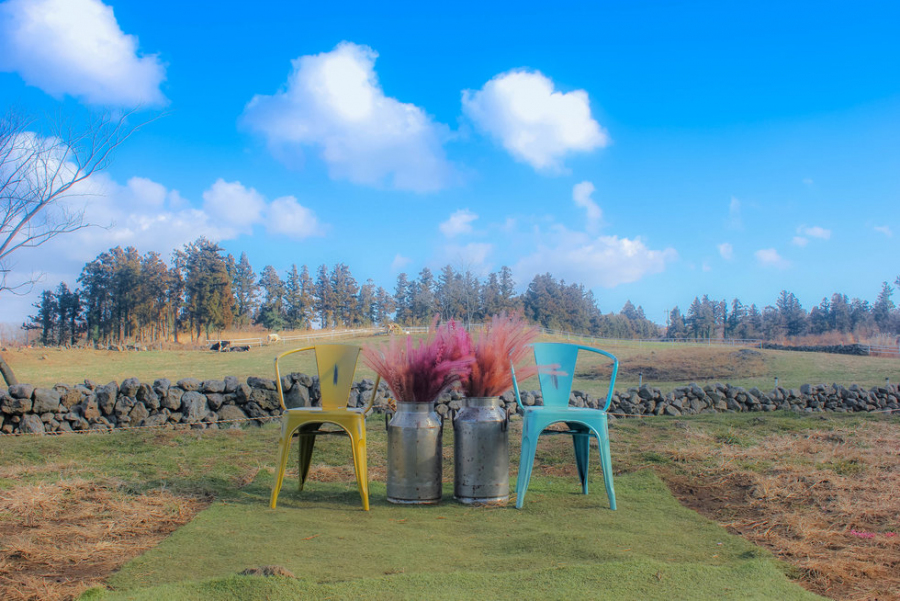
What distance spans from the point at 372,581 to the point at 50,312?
5482cm

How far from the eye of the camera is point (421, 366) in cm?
394

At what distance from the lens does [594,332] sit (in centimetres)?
7194

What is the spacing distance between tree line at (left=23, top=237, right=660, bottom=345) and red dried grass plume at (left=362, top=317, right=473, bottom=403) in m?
36.9

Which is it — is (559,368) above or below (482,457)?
above

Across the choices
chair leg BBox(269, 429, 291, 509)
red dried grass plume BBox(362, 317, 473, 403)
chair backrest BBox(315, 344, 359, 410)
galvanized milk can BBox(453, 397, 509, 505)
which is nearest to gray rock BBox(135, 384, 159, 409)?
chair backrest BBox(315, 344, 359, 410)

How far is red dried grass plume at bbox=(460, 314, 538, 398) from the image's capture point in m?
4.02

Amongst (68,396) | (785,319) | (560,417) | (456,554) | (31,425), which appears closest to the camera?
(456,554)

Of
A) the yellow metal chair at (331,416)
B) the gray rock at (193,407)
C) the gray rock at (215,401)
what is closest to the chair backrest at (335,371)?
the yellow metal chair at (331,416)

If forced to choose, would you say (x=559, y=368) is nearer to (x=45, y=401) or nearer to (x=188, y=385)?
(x=188, y=385)

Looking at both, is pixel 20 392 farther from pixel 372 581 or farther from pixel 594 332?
pixel 594 332

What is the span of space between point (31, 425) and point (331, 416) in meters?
5.21

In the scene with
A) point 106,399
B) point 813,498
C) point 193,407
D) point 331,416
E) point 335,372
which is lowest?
point 813,498

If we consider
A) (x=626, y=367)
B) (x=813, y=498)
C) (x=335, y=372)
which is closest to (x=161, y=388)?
(x=335, y=372)

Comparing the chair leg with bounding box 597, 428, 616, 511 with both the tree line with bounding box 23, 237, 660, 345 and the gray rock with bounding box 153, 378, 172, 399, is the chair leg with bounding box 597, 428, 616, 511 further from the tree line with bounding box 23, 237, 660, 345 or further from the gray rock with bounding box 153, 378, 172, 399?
the tree line with bounding box 23, 237, 660, 345
